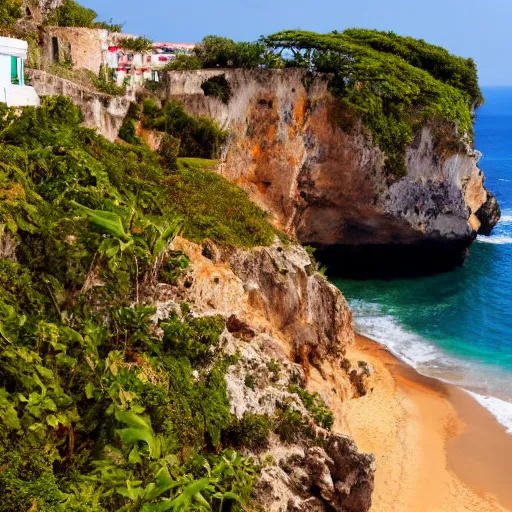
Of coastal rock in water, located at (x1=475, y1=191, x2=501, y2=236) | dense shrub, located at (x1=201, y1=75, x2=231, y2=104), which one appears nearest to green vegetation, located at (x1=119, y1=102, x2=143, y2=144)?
dense shrub, located at (x1=201, y1=75, x2=231, y2=104)

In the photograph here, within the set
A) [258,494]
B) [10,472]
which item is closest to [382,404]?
[258,494]

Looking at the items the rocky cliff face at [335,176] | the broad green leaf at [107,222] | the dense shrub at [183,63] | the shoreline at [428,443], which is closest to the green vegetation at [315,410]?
the shoreline at [428,443]

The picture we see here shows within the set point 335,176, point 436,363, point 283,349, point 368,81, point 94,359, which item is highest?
point 368,81

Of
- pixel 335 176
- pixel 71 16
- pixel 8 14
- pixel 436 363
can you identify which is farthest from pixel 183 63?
pixel 436 363

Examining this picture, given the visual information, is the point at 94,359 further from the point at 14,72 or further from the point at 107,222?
the point at 14,72

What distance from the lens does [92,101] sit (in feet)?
71.7

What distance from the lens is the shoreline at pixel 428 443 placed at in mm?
18344

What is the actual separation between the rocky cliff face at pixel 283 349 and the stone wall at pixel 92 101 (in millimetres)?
7052

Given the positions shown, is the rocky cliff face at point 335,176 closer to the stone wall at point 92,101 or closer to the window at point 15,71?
the stone wall at point 92,101

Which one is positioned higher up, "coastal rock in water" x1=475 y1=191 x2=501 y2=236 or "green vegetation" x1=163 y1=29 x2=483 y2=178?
"green vegetation" x1=163 y1=29 x2=483 y2=178

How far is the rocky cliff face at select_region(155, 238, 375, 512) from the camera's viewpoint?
13281 mm

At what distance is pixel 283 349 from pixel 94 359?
6.27 m

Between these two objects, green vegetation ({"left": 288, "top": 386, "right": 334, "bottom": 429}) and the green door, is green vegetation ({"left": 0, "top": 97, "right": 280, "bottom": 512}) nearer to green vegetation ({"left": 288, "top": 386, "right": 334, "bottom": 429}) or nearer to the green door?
green vegetation ({"left": 288, "top": 386, "right": 334, "bottom": 429})

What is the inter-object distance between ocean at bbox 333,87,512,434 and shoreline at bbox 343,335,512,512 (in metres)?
1.06
